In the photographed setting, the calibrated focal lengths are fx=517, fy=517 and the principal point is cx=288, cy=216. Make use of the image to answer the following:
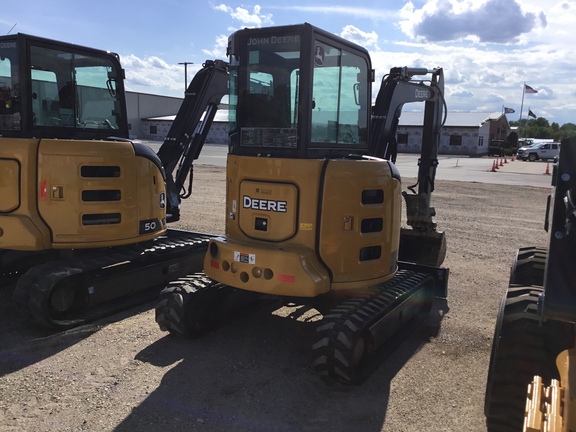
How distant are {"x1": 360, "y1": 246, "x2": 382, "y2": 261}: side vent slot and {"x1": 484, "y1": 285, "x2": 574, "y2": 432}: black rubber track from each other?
1.74m

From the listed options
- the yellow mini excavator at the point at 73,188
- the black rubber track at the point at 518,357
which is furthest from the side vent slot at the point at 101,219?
the black rubber track at the point at 518,357

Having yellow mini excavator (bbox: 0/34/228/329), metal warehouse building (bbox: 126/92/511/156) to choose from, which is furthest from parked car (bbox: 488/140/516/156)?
yellow mini excavator (bbox: 0/34/228/329)

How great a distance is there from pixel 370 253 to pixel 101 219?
345cm

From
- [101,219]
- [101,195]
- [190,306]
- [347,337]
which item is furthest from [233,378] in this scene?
[101,195]

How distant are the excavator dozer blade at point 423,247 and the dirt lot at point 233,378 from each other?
99cm

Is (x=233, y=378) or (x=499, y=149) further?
(x=499, y=149)

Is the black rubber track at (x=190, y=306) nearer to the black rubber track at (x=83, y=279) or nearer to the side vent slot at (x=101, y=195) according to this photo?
the black rubber track at (x=83, y=279)

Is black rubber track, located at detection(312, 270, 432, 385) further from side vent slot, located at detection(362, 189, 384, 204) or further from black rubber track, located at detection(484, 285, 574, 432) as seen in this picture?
black rubber track, located at detection(484, 285, 574, 432)

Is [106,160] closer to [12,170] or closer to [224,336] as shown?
[12,170]

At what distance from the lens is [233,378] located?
5082 millimetres

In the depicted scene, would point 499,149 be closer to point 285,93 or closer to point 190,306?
point 285,93

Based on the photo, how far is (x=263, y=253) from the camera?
16.6ft

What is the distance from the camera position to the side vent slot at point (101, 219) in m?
6.45

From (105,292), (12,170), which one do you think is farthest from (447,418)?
(12,170)
